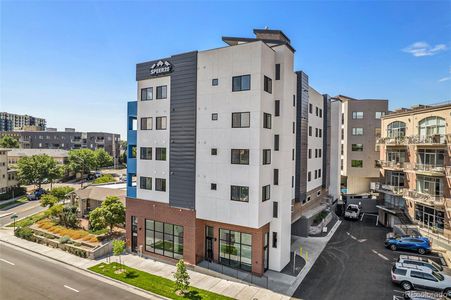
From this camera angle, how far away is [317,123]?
41969 millimetres

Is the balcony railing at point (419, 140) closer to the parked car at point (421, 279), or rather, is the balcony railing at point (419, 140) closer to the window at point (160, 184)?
the parked car at point (421, 279)

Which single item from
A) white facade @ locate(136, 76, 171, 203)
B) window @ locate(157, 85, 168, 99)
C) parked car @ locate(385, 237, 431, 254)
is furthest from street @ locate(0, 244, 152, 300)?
parked car @ locate(385, 237, 431, 254)

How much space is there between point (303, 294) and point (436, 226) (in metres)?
22.1

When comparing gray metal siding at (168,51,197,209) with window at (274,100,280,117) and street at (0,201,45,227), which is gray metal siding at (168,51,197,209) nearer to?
window at (274,100,280,117)

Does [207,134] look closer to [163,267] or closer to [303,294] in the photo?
[163,267]

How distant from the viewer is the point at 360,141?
5484cm

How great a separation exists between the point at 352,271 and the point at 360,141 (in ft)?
120

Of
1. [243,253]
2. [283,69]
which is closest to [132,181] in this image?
[243,253]

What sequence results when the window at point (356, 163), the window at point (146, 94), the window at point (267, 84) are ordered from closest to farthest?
the window at point (267, 84), the window at point (146, 94), the window at point (356, 163)

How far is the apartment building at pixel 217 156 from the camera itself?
22.6 m

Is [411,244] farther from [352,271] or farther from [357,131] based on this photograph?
[357,131]

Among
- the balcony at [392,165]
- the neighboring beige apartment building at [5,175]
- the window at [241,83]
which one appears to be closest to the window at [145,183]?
the window at [241,83]

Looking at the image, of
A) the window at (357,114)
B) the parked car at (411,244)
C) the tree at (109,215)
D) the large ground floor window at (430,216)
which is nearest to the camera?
the parked car at (411,244)

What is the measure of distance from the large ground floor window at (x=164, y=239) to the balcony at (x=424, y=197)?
96.8 ft
